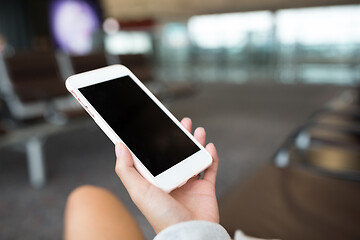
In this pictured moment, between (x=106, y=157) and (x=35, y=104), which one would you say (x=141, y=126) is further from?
(x=35, y=104)

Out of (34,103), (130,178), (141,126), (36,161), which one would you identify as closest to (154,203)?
(130,178)

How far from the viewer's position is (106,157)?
8.63ft

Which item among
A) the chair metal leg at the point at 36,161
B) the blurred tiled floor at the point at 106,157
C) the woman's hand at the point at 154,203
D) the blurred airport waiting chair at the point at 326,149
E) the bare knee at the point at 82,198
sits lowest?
the blurred tiled floor at the point at 106,157

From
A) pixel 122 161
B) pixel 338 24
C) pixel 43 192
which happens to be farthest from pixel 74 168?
pixel 338 24

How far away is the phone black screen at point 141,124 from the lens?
Answer: 0.62m

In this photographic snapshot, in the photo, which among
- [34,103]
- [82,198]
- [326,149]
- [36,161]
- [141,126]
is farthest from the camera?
[34,103]

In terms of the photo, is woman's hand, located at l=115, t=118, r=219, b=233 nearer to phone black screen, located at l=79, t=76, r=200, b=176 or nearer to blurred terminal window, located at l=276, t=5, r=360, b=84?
phone black screen, located at l=79, t=76, r=200, b=176

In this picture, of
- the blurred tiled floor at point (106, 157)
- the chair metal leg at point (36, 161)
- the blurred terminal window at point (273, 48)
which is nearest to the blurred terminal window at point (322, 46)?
the blurred terminal window at point (273, 48)

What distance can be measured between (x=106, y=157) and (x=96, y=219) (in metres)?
2.01

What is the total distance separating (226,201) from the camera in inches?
44.3

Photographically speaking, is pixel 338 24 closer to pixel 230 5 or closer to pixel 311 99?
pixel 230 5

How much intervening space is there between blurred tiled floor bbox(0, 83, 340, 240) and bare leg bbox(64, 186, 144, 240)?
2.69 ft

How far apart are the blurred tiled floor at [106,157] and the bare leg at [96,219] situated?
0.82 m

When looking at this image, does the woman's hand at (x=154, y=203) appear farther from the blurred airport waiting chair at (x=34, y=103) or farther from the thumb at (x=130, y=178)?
the blurred airport waiting chair at (x=34, y=103)
